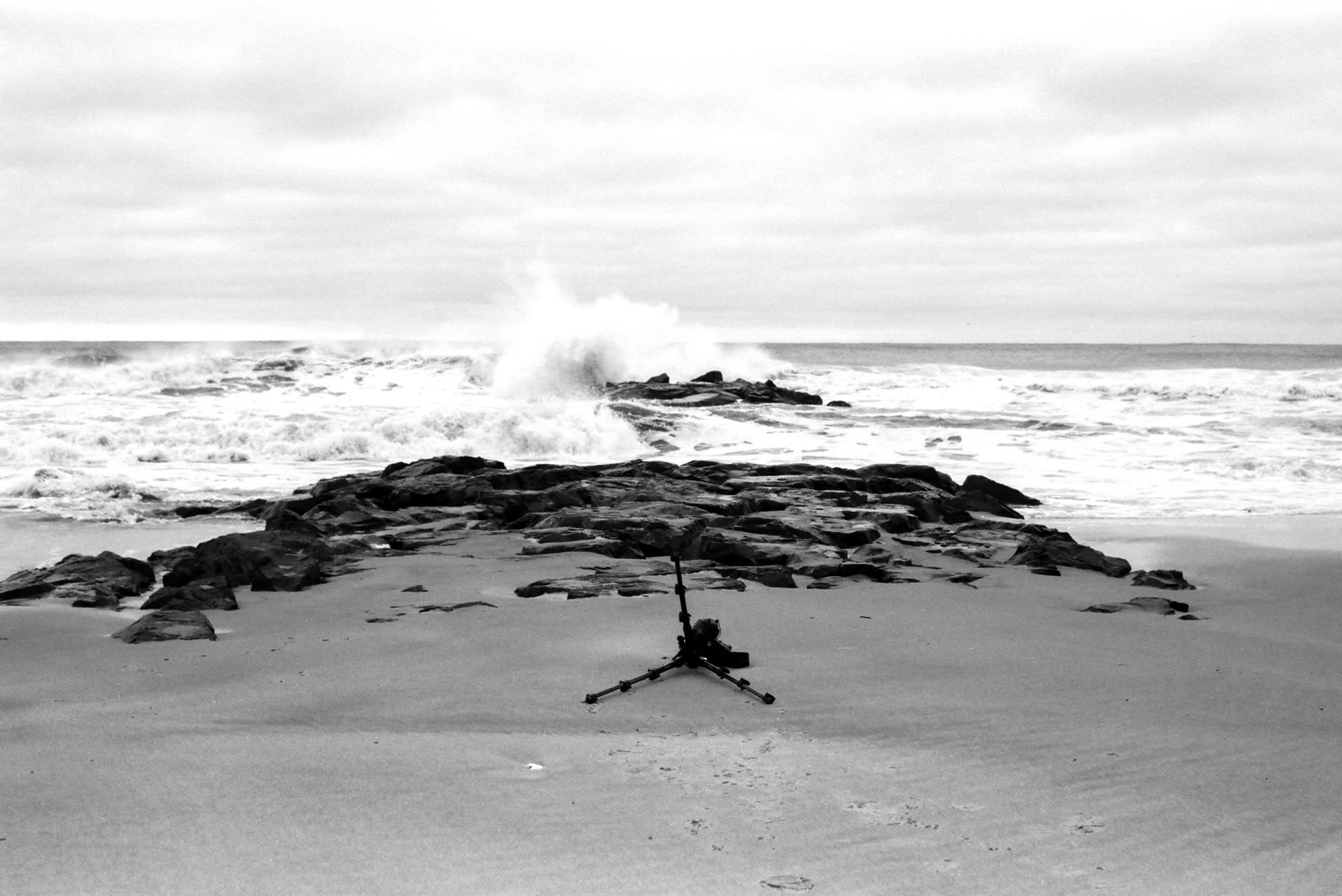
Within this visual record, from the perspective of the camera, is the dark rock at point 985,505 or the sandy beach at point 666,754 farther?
the dark rock at point 985,505

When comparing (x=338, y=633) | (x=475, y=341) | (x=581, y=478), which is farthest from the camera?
(x=475, y=341)

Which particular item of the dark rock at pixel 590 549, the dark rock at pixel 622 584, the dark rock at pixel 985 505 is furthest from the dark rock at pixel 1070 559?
the dark rock at pixel 985 505

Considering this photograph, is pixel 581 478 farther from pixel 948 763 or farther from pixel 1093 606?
pixel 948 763

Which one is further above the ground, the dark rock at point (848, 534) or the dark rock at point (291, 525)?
the dark rock at point (848, 534)

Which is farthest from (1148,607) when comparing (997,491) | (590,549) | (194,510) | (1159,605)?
(194,510)

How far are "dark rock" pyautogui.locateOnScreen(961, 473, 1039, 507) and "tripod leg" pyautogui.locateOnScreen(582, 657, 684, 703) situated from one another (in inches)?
326

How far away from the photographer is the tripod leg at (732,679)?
4.81 meters

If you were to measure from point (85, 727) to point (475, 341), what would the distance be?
45402 millimetres

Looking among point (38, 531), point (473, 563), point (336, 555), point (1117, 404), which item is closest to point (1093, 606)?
point (473, 563)

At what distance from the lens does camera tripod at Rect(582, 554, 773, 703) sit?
4844 mm

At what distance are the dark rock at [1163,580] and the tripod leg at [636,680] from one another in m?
4.35

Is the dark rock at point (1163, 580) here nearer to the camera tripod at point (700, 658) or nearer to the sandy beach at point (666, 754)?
the sandy beach at point (666, 754)

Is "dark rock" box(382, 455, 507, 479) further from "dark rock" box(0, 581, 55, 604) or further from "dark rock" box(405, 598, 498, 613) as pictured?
"dark rock" box(405, 598, 498, 613)

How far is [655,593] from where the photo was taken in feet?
23.9
